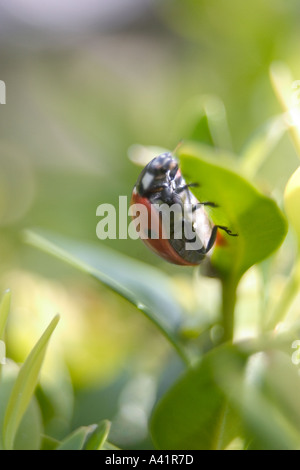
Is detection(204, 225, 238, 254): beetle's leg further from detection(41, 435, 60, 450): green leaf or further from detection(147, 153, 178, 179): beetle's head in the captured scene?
detection(41, 435, 60, 450): green leaf

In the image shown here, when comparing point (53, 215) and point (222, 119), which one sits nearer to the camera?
point (222, 119)

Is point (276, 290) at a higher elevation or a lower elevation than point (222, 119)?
lower

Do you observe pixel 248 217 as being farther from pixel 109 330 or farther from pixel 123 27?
pixel 123 27

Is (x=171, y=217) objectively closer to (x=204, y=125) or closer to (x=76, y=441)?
(x=204, y=125)

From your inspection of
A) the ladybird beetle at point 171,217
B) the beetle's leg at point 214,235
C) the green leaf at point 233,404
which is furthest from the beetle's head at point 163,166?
the green leaf at point 233,404

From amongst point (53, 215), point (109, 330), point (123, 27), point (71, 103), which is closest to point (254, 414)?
point (109, 330)

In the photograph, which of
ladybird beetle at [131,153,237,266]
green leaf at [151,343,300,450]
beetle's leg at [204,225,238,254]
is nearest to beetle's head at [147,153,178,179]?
Answer: ladybird beetle at [131,153,237,266]
